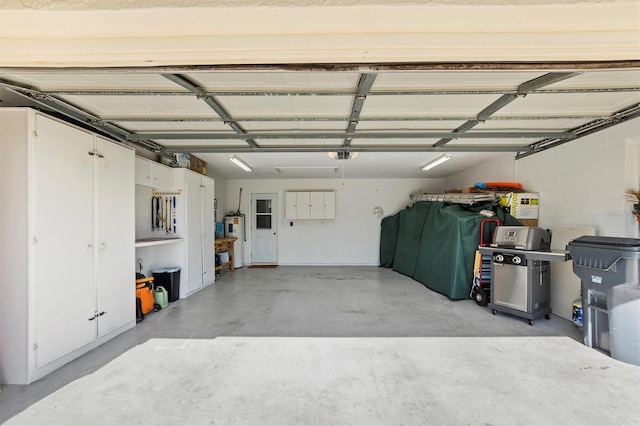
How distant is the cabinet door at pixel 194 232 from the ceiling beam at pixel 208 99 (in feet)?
6.84

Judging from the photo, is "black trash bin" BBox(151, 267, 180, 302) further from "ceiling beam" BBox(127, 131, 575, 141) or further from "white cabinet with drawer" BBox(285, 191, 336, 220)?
"white cabinet with drawer" BBox(285, 191, 336, 220)

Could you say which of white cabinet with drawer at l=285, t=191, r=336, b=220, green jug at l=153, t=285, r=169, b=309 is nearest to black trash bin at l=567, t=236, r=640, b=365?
green jug at l=153, t=285, r=169, b=309

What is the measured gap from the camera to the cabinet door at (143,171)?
404cm

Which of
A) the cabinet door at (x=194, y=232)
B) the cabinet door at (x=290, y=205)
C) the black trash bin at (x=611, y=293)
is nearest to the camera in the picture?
the black trash bin at (x=611, y=293)

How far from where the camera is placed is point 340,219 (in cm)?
848

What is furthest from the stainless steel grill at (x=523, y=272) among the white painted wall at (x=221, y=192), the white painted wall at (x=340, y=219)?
the white painted wall at (x=221, y=192)

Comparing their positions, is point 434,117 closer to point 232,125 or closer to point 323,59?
point 232,125

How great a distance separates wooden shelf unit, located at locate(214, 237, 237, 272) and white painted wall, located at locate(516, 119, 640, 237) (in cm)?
655

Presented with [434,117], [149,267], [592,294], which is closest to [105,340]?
[149,267]

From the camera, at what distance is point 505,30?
0.82m

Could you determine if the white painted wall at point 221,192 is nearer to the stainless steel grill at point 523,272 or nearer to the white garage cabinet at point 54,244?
the white garage cabinet at point 54,244

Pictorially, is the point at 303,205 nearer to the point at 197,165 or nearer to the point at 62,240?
the point at 197,165

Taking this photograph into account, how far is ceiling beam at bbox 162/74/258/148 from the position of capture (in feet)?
7.33

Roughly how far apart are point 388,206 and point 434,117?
17.5 feet
